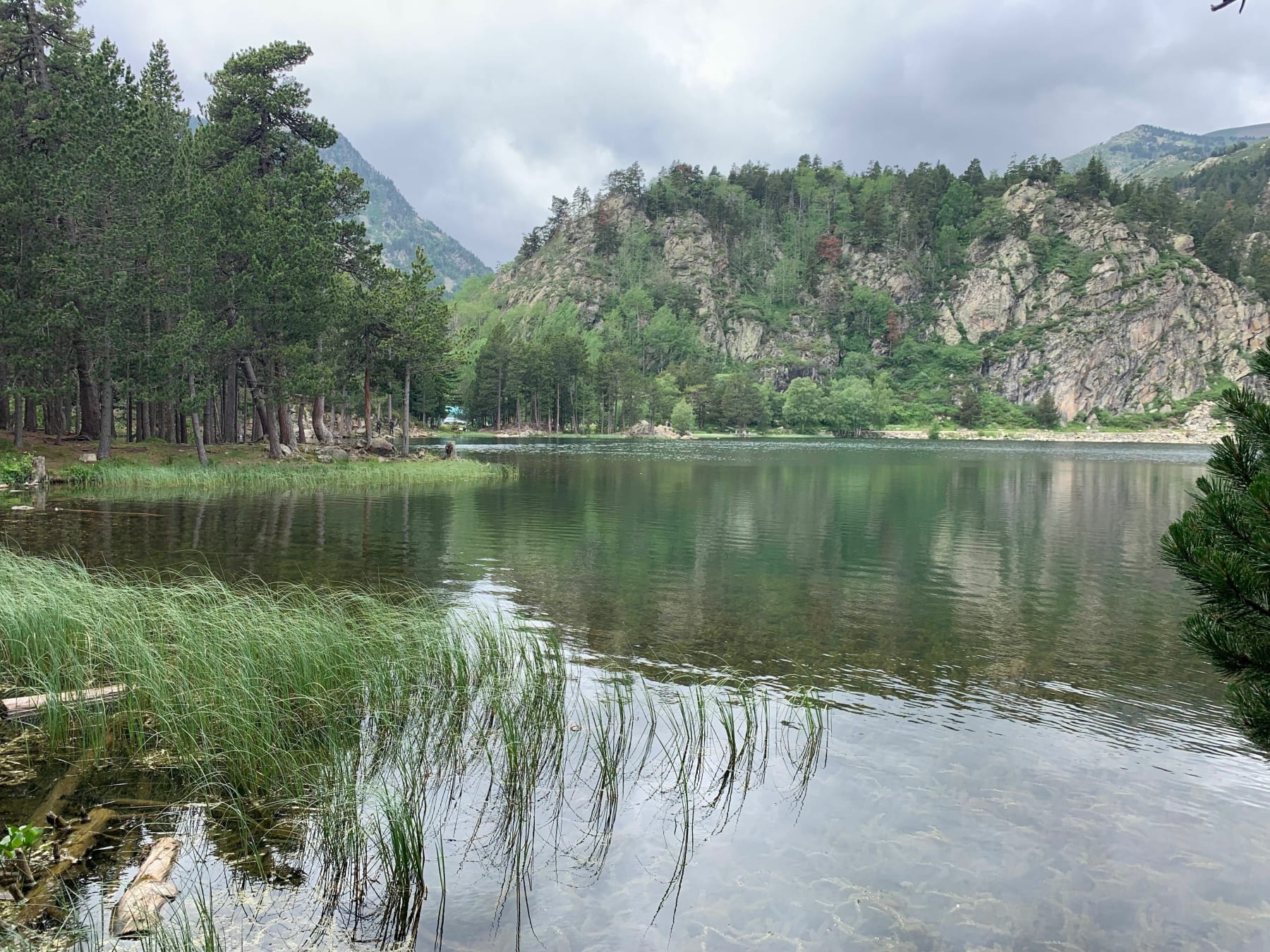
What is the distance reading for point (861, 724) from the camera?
456 inches

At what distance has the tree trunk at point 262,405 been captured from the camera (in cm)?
4950

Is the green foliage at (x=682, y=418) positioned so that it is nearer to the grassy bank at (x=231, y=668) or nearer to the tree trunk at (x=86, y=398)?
the tree trunk at (x=86, y=398)

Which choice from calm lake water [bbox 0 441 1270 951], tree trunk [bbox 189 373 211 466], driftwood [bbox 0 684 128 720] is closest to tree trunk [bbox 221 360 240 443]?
tree trunk [bbox 189 373 211 466]

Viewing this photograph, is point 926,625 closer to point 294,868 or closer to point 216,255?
point 294,868

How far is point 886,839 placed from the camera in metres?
8.17

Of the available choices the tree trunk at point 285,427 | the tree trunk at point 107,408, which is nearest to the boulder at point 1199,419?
the tree trunk at point 285,427

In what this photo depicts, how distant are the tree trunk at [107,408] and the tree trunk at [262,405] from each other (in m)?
8.19

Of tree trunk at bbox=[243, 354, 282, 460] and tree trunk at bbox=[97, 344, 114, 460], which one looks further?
tree trunk at bbox=[243, 354, 282, 460]

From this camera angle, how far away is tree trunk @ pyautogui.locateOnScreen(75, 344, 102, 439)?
4344cm

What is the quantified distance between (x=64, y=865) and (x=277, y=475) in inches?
1658

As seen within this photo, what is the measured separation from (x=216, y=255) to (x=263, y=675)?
42710 mm

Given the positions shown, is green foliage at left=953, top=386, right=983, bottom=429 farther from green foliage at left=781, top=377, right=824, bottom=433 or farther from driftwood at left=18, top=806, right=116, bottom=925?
driftwood at left=18, top=806, right=116, bottom=925

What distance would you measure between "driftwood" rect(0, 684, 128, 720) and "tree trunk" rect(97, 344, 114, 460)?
1457 inches

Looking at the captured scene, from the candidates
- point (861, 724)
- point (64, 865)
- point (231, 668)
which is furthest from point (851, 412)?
point (64, 865)
